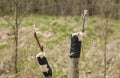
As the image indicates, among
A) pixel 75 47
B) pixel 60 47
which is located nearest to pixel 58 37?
pixel 60 47

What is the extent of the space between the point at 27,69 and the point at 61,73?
0.83 m

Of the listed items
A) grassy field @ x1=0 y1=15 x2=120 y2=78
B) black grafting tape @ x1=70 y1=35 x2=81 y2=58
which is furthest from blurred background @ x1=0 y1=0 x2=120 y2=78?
black grafting tape @ x1=70 y1=35 x2=81 y2=58

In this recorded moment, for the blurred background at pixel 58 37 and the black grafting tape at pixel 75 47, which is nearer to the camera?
the black grafting tape at pixel 75 47

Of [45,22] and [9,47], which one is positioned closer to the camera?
[9,47]

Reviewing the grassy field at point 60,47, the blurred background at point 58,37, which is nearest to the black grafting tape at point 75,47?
the blurred background at point 58,37

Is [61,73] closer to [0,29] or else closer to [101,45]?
[101,45]

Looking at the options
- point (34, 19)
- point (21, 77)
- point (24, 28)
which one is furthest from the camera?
point (34, 19)

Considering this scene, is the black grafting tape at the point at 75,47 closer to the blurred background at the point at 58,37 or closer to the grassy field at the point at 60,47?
the blurred background at the point at 58,37

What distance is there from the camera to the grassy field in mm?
7246

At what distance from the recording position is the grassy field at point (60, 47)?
7.25 meters

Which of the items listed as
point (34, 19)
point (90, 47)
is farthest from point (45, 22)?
point (90, 47)

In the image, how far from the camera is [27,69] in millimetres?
7543

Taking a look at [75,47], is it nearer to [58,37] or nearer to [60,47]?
[60,47]

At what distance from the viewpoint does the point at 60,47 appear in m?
8.10
